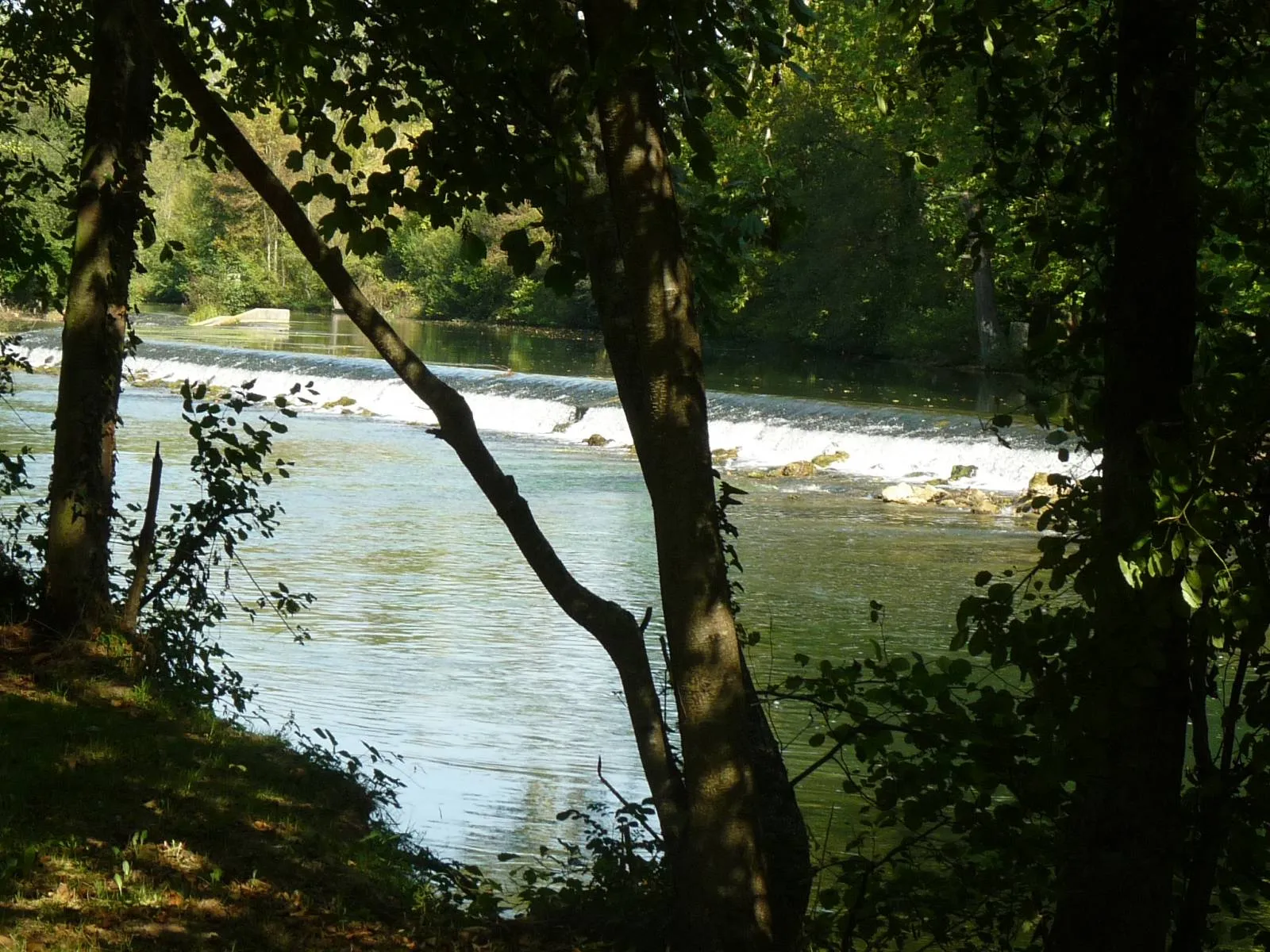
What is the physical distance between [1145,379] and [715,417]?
20589 mm

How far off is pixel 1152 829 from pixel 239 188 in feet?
209

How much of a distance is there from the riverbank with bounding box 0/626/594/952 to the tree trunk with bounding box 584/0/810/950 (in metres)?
0.89

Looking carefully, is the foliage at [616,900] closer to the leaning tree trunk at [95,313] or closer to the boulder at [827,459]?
the leaning tree trunk at [95,313]

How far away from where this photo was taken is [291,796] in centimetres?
516

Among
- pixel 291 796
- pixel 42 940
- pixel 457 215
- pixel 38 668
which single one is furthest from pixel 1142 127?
pixel 38 668

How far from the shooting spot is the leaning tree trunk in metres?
5.98

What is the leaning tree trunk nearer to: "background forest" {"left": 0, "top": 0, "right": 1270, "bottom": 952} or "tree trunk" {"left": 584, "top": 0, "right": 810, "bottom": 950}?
"background forest" {"left": 0, "top": 0, "right": 1270, "bottom": 952}

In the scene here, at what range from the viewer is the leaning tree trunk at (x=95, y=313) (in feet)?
19.6

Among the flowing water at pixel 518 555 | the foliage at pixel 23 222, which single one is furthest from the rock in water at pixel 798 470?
the foliage at pixel 23 222

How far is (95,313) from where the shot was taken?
5984 millimetres

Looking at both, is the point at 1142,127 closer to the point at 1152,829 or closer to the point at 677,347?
the point at 677,347

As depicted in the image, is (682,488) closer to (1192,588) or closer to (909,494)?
(1192,588)

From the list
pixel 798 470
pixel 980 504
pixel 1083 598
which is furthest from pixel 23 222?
pixel 798 470

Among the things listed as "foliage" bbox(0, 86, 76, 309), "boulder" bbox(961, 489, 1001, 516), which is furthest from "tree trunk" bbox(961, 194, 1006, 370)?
"foliage" bbox(0, 86, 76, 309)
